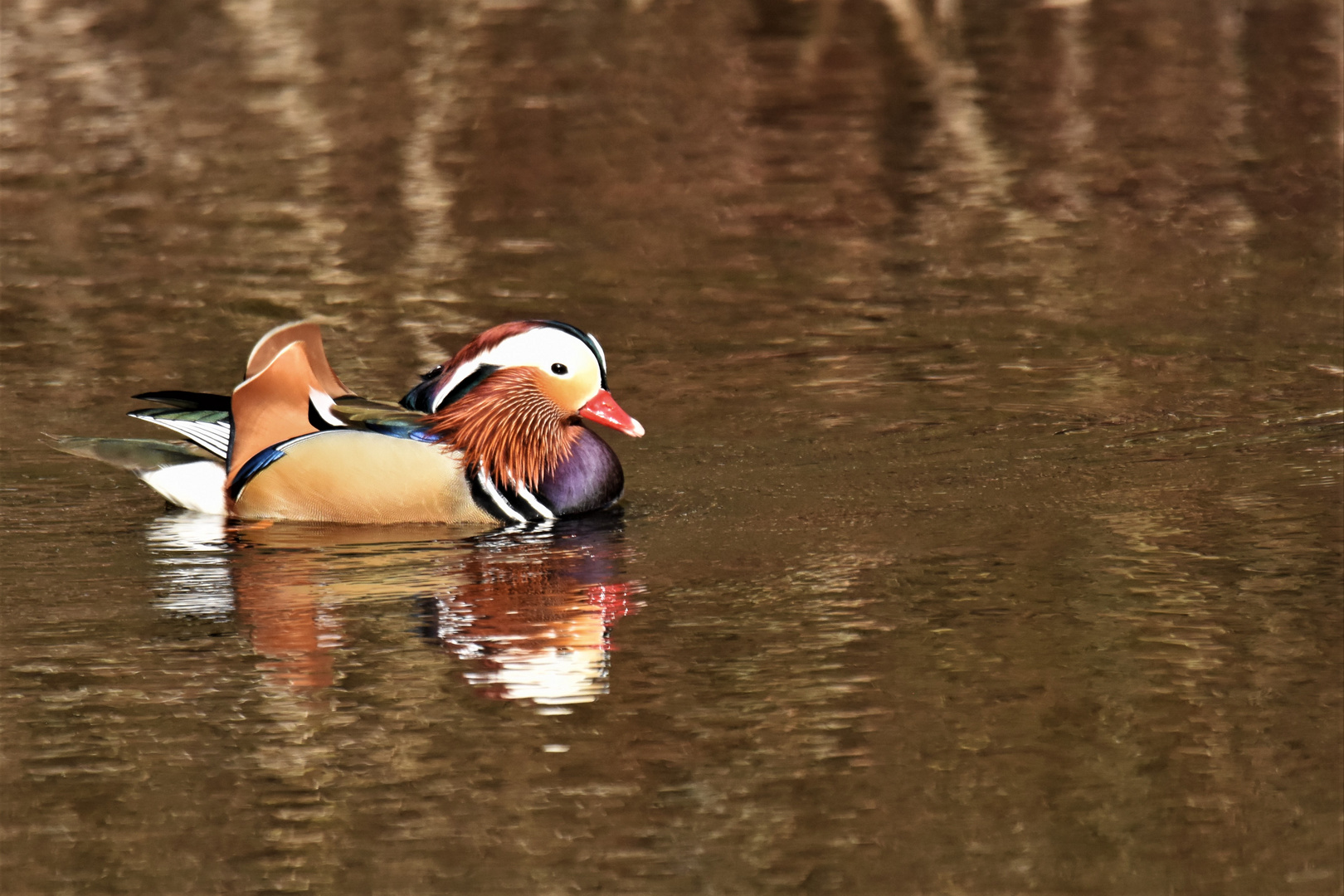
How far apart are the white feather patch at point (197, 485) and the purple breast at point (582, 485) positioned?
1411mm

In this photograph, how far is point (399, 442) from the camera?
9500mm

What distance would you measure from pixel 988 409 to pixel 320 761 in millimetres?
5135

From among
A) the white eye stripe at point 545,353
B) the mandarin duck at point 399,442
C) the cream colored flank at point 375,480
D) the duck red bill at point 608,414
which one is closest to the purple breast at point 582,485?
the mandarin duck at point 399,442

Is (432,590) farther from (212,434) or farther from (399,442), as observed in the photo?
(212,434)

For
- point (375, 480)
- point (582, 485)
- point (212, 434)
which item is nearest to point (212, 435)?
point (212, 434)

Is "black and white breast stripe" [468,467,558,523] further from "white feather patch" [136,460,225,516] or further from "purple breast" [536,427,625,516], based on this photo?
"white feather patch" [136,460,225,516]

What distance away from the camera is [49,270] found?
14500 mm

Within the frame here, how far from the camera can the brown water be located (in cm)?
623

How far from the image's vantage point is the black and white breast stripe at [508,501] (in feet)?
31.3

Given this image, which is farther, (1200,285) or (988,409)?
(1200,285)

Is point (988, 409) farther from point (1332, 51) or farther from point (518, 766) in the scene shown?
Answer: point (1332, 51)

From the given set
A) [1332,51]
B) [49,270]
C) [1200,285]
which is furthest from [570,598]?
[1332,51]

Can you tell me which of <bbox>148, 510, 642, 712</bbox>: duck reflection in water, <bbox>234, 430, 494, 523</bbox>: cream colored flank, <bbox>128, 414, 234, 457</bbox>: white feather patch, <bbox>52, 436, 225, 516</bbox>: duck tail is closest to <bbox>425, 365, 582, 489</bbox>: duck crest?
<bbox>234, 430, 494, 523</bbox>: cream colored flank

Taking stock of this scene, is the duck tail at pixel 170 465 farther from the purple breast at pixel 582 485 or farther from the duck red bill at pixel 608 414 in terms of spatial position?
the duck red bill at pixel 608 414
